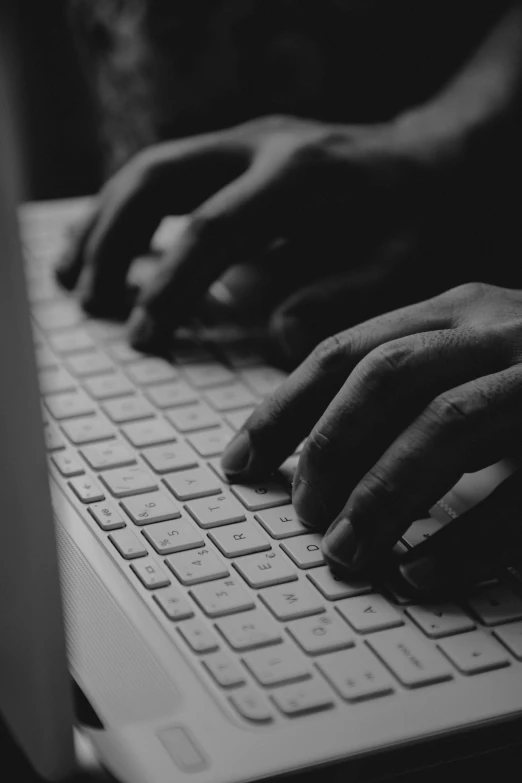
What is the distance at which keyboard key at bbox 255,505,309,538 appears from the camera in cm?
52

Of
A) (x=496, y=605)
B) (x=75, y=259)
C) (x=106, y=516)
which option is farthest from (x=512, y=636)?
(x=75, y=259)

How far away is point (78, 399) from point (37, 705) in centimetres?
35

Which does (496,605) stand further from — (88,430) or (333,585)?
(88,430)

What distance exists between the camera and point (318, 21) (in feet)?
3.22

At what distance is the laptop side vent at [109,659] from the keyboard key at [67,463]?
0.10 metres

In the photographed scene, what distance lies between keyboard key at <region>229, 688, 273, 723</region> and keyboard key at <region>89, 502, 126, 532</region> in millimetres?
150

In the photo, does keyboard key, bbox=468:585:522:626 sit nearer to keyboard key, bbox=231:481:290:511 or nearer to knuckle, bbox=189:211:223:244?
keyboard key, bbox=231:481:290:511

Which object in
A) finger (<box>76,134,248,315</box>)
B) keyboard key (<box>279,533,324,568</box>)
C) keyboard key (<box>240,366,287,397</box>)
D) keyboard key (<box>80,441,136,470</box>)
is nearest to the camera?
keyboard key (<box>279,533,324,568</box>)

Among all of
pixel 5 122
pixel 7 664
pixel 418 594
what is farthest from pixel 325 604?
pixel 5 122

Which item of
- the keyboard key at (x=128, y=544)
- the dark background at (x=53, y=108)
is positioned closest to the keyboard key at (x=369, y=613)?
the keyboard key at (x=128, y=544)

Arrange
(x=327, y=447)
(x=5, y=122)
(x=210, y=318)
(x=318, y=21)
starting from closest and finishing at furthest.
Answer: (x=5, y=122) → (x=327, y=447) → (x=210, y=318) → (x=318, y=21)

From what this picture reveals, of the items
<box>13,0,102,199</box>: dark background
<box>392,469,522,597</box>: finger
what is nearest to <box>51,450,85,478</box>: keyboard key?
<box>392,469,522,597</box>: finger

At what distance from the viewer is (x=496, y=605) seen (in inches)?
Answer: 18.2

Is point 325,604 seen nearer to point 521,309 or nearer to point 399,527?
point 399,527
